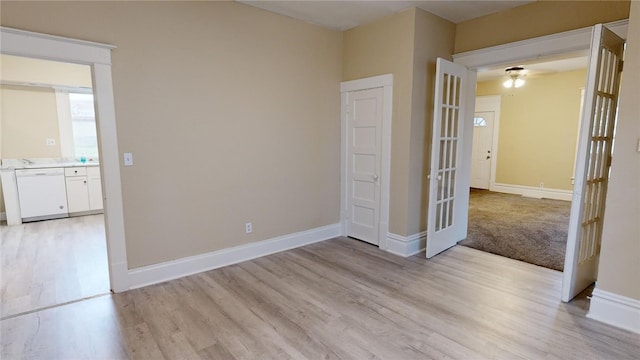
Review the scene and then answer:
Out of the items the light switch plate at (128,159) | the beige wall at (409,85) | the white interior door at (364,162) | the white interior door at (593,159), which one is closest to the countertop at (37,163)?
the light switch plate at (128,159)

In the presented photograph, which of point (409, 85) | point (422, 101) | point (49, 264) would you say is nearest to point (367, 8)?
point (409, 85)

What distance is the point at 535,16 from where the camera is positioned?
3.23 metres

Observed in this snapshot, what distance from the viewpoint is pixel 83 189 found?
560cm

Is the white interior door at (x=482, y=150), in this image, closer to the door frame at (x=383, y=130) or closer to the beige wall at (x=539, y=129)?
the beige wall at (x=539, y=129)

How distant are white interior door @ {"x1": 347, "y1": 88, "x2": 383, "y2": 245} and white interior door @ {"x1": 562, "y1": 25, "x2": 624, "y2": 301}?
1.95 meters

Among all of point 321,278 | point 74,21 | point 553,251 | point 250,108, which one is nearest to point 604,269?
point 553,251

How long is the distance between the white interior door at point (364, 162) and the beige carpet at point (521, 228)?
1.24 m

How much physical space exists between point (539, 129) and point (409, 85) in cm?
527

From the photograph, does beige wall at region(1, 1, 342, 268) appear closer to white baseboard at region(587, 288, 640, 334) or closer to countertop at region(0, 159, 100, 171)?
white baseboard at region(587, 288, 640, 334)

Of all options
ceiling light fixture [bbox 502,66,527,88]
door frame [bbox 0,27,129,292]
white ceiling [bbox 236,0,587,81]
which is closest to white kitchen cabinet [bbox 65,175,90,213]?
door frame [bbox 0,27,129,292]

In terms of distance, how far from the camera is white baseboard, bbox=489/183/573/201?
6840 mm

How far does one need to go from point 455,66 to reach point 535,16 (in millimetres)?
838

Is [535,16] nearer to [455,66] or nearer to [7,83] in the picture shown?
[455,66]

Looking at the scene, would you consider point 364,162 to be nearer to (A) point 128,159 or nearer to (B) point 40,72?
(A) point 128,159
